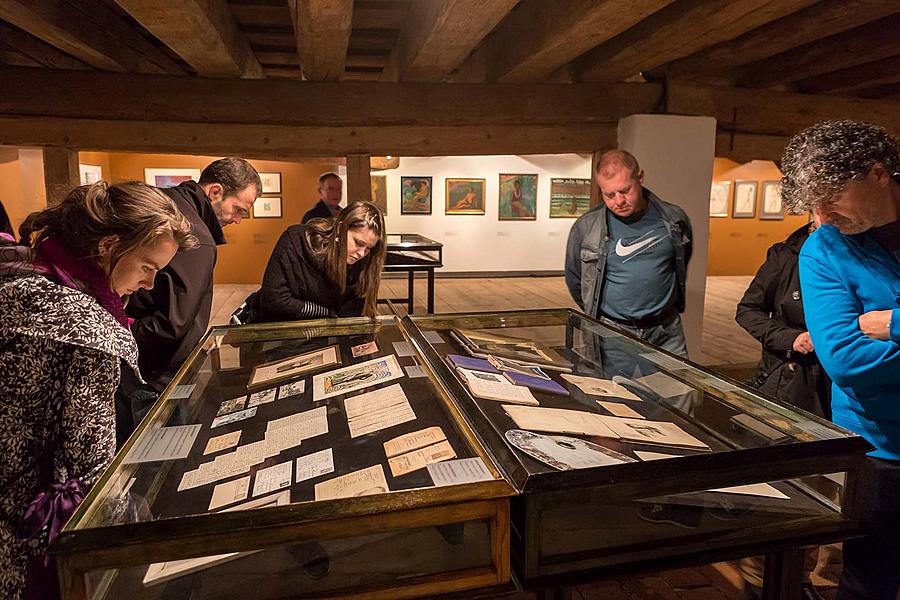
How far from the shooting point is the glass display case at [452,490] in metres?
1.10

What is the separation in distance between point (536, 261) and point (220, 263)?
6126 millimetres

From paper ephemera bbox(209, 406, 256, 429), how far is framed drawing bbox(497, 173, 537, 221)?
35.4ft

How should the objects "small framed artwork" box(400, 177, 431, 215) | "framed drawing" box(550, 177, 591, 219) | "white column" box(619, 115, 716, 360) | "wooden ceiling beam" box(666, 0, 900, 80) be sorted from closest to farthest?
"wooden ceiling beam" box(666, 0, 900, 80) → "white column" box(619, 115, 716, 360) → "small framed artwork" box(400, 177, 431, 215) → "framed drawing" box(550, 177, 591, 219)

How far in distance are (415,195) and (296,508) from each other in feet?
36.3

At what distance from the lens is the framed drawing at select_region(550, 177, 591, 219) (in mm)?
12445

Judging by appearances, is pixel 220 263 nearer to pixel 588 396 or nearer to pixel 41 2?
pixel 41 2

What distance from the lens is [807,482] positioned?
→ 150cm

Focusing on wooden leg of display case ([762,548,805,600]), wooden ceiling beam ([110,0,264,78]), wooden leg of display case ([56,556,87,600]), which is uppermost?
wooden ceiling beam ([110,0,264,78])

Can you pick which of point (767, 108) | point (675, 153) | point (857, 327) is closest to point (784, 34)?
point (675, 153)

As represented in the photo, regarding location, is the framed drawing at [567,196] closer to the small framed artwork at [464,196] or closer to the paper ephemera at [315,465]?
the small framed artwork at [464,196]

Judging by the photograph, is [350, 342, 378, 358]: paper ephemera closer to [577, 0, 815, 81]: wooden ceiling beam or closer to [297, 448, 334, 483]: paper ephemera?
[297, 448, 334, 483]: paper ephemera

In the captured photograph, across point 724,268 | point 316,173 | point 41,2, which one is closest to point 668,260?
point 41,2

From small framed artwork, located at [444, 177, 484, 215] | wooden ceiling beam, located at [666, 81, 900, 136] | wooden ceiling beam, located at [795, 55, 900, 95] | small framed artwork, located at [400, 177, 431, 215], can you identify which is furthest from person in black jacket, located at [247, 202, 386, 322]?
small framed artwork, located at [444, 177, 484, 215]

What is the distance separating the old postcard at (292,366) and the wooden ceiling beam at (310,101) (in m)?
3.00
